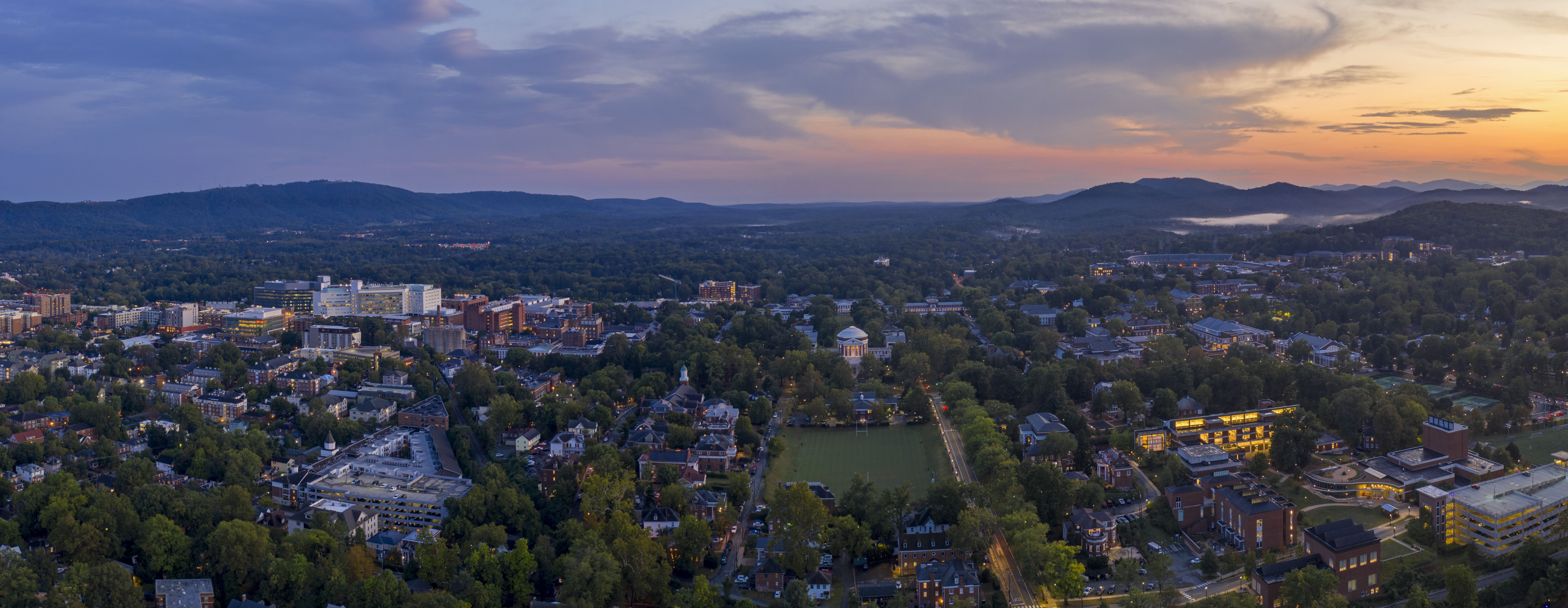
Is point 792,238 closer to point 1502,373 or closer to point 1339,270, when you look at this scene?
point 1339,270

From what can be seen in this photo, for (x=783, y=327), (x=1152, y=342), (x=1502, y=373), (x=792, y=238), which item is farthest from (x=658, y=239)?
(x=1502, y=373)

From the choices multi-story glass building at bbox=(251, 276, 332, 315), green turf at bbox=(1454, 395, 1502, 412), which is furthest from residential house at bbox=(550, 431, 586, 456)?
multi-story glass building at bbox=(251, 276, 332, 315)

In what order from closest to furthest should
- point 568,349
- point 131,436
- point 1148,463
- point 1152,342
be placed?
1. point 1148,463
2. point 131,436
3. point 1152,342
4. point 568,349

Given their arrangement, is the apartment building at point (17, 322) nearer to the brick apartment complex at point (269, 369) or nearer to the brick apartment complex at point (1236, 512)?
the brick apartment complex at point (269, 369)

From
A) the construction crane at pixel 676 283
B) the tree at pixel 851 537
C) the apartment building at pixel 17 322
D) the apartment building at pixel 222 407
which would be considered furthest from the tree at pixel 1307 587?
the apartment building at pixel 17 322

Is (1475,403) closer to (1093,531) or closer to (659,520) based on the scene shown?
(1093,531)

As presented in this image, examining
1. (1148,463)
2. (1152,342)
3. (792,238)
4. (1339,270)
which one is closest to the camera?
(1148,463)

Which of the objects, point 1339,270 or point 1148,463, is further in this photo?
point 1339,270

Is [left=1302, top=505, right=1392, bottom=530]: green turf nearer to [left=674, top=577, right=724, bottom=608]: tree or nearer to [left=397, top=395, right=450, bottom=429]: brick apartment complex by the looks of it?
[left=674, top=577, right=724, bottom=608]: tree
